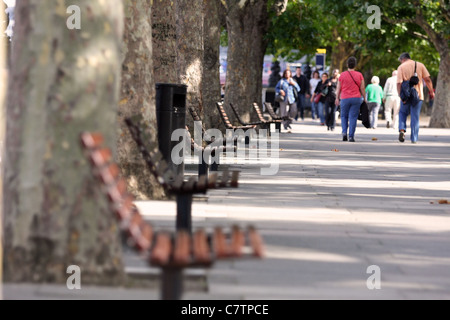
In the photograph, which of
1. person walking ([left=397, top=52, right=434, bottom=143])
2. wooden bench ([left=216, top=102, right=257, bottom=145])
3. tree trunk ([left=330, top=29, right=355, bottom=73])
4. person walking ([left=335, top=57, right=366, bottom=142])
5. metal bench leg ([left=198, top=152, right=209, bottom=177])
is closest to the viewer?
metal bench leg ([left=198, top=152, right=209, bottom=177])

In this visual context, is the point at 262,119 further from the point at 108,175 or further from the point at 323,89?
the point at 108,175

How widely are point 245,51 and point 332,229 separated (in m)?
22.1

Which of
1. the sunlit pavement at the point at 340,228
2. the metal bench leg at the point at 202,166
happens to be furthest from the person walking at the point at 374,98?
the metal bench leg at the point at 202,166

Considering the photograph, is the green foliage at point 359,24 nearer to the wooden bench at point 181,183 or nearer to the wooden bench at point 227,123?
the wooden bench at point 227,123

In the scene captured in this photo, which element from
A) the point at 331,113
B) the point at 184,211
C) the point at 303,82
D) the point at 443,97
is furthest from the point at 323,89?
the point at 184,211

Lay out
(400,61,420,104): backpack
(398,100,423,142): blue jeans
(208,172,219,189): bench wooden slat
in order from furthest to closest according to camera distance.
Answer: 1. (398,100,423,142): blue jeans
2. (400,61,420,104): backpack
3. (208,172,219,189): bench wooden slat

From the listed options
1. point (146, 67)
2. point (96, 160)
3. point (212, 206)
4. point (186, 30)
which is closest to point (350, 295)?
point (96, 160)

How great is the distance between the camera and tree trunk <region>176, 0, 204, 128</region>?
62.9 ft

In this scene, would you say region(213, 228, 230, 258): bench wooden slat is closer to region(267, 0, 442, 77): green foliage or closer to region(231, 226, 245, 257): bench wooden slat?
region(231, 226, 245, 257): bench wooden slat

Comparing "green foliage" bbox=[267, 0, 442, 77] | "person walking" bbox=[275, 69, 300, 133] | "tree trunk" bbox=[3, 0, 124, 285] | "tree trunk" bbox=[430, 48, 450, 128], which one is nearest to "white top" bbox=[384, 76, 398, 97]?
"tree trunk" bbox=[430, 48, 450, 128]

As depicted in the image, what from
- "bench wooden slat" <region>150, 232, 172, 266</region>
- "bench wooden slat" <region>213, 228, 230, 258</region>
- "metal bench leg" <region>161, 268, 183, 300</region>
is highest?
"bench wooden slat" <region>213, 228, 230, 258</region>

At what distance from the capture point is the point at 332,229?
31.4 ft

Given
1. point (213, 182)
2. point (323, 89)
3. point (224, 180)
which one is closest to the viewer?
point (213, 182)

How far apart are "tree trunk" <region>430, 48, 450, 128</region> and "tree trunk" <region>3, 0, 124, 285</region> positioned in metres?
31.4
